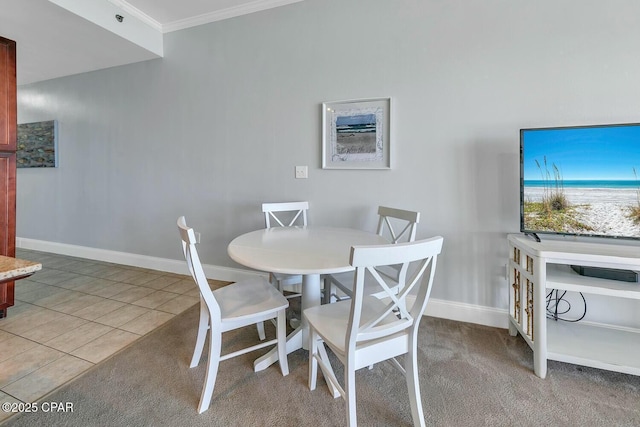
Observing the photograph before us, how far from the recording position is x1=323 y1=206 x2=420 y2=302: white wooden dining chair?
6.61ft

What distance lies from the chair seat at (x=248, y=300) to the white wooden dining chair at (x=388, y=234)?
0.54 metres

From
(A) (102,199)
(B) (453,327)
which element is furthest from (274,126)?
(A) (102,199)

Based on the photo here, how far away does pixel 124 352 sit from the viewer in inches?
74.0

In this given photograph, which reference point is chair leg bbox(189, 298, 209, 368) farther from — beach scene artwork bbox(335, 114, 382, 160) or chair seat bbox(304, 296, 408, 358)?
beach scene artwork bbox(335, 114, 382, 160)

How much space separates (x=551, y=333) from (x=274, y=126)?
2604mm

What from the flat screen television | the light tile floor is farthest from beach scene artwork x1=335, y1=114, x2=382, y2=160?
the light tile floor

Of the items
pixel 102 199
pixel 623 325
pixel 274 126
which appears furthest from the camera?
pixel 102 199

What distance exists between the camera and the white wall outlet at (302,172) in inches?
106

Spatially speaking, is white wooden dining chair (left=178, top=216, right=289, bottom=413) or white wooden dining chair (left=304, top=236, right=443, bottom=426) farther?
white wooden dining chair (left=178, top=216, right=289, bottom=413)

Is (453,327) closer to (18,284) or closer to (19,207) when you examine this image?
(18,284)

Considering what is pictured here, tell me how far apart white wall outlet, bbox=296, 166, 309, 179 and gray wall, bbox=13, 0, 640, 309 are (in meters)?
0.06

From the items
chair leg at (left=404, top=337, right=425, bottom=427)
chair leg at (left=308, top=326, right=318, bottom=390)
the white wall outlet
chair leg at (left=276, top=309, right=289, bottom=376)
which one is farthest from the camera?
the white wall outlet

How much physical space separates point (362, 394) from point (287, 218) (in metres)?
1.65

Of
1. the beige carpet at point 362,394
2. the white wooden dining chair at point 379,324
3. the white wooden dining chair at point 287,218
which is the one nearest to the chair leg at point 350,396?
the white wooden dining chair at point 379,324
